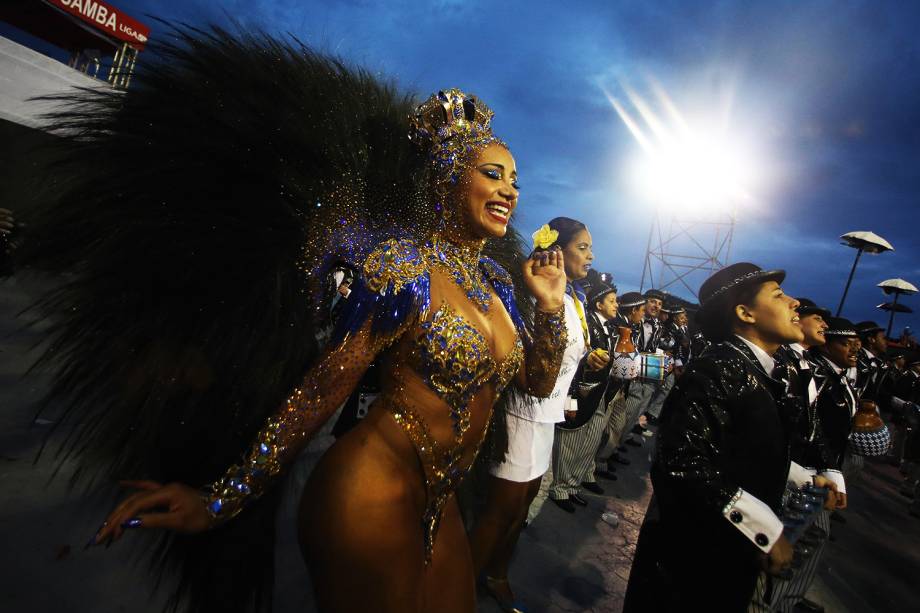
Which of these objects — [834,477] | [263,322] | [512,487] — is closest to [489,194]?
[263,322]

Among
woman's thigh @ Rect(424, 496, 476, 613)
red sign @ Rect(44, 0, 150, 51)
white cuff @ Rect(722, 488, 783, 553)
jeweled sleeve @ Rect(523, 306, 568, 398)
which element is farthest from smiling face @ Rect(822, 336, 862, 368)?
red sign @ Rect(44, 0, 150, 51)

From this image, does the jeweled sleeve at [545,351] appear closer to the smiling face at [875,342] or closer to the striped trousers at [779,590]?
the striped trousers at [779,590]

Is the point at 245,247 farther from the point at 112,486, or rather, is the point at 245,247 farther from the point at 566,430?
the point at 566,430

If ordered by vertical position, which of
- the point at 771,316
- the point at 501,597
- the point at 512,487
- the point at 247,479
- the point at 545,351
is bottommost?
the point at 501,597

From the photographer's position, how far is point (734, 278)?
7.88ft

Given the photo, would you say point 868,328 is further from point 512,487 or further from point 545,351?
point 545,351

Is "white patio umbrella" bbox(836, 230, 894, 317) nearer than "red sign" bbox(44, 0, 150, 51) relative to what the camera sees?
Yes

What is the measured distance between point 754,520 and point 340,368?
172 cm

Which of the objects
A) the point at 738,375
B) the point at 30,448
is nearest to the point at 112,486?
the point at 738,375

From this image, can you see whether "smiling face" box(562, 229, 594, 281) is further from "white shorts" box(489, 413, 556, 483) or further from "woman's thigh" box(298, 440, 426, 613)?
"woman's thigh" box(298, 440, 426, 613)

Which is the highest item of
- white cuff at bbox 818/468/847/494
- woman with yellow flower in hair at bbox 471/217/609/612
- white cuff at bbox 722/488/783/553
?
white cuff at bbox 818/468/847/494

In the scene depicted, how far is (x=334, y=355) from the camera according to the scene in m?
1.44

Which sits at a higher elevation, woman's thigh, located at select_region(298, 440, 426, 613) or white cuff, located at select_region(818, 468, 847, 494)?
white cuff, located at select_region(818, 468, 847, 494)

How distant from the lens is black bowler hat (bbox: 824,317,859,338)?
4.51 meters
